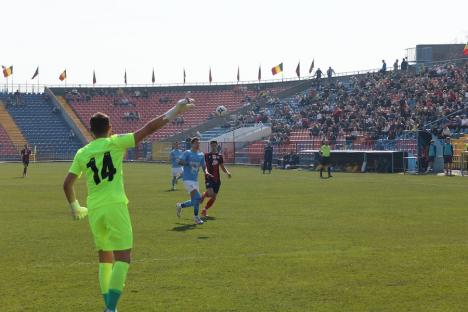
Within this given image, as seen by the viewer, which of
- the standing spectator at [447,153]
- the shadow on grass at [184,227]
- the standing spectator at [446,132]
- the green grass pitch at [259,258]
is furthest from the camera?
the standing spectator at [446,132]

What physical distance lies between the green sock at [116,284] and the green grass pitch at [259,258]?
916 mm

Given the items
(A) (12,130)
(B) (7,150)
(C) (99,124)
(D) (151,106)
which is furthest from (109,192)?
(D) (151,106)

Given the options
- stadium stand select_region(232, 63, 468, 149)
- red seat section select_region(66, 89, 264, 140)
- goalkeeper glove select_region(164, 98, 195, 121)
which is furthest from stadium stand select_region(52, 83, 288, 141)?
goalkeeper glove select_region(164, 98, 195, 121)

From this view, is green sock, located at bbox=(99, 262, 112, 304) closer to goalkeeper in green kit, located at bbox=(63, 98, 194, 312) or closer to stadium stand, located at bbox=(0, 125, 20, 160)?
goalkeeper in green kit, located at bbox=(63, 98, 194, 312)

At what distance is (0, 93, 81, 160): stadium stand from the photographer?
82.9m

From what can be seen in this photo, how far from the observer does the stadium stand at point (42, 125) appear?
82.9 metres

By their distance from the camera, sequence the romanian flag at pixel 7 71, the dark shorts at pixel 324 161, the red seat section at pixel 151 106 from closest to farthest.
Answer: the dark shorts at pixel 324 161
the red seat section at pixel 151 106
the romanian flag at pixel 7 71

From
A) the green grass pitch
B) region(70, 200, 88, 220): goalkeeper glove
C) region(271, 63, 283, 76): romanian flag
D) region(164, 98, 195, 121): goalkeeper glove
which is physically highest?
region(271, 63, 283, 76): romanian flag

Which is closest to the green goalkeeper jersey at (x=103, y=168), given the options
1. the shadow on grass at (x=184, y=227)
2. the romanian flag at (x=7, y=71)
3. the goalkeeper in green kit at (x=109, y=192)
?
the goalkeeper in green kit at (x=109, y=192)

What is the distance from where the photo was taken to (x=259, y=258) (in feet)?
42.4

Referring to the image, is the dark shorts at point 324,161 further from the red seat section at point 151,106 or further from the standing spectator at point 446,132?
the red seat section at point 151,106

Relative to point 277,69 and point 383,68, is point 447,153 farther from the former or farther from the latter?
point 277,69

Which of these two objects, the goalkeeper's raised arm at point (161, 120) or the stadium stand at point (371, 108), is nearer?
the goalkeeper's raised arm at point (161, 120)

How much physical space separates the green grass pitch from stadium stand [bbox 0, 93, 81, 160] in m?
59.5
